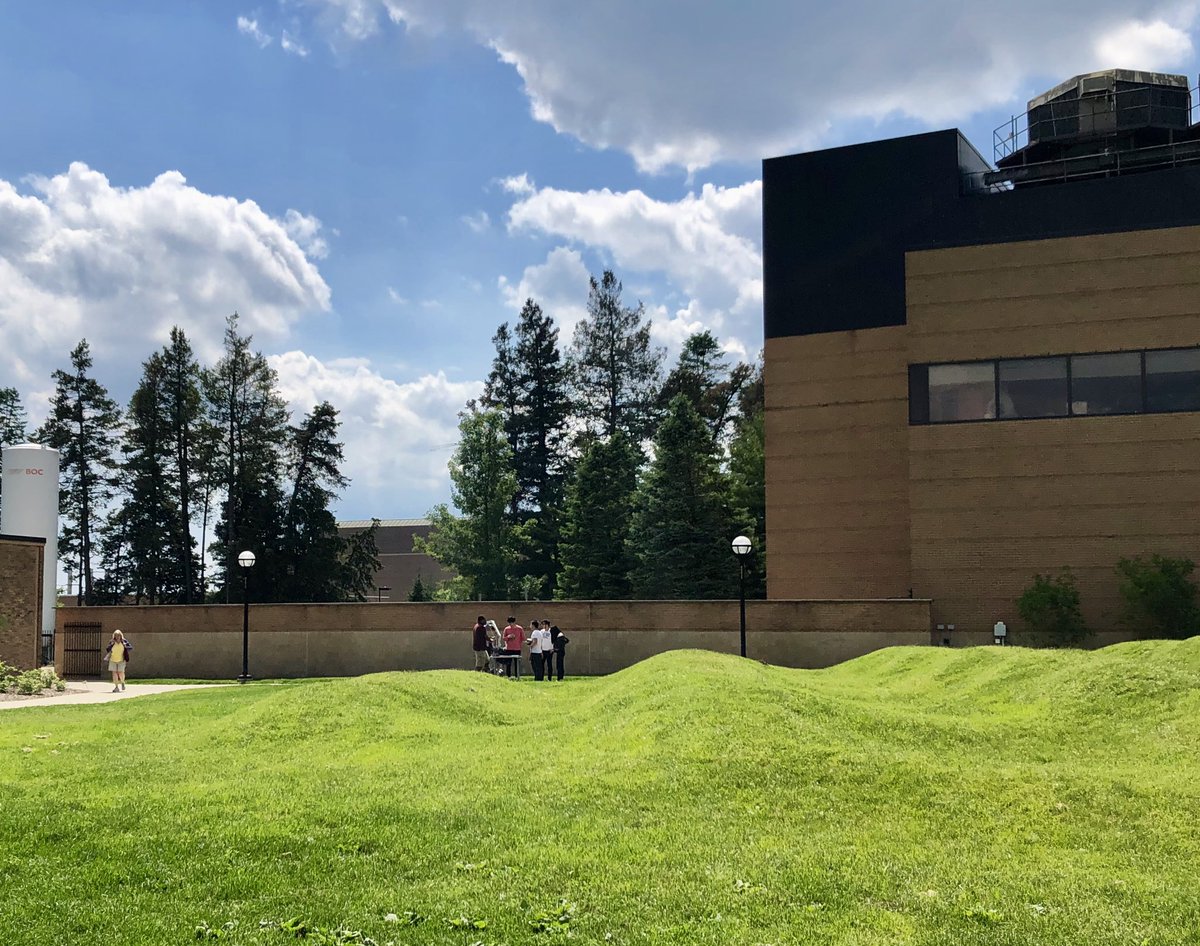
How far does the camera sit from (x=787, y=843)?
28.7 feet

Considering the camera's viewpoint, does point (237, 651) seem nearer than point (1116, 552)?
No

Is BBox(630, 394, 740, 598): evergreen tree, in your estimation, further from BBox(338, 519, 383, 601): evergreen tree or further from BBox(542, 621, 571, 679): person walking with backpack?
BBox(542, 621, 571, 679): person walking with backpack

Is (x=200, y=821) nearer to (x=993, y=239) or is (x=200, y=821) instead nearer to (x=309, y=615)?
(x=309, y=615)

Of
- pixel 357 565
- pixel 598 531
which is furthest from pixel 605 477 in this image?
pixel 357 565

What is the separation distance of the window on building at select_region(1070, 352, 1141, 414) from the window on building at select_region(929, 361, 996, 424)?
2486 mm

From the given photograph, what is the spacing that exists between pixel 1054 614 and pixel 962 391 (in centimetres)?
765

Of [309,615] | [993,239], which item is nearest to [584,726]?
[309,615]

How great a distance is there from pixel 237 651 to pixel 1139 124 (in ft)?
114

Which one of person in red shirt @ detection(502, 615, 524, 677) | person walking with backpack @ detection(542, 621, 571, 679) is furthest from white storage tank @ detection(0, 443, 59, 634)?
person walking with backpack @ detection(542, 621, 571, 679)

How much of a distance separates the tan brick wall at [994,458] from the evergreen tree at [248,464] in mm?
33887

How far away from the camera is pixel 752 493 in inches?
2195

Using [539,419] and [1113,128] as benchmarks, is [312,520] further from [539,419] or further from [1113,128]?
[1113,128]

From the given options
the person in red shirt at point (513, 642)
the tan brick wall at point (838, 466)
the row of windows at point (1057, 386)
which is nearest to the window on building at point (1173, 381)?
the row of windows at point (1057, 386)

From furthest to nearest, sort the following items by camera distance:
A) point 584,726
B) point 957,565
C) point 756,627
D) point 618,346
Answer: point 618,346 → point 957,565 → point 756,627 → point 584,726
